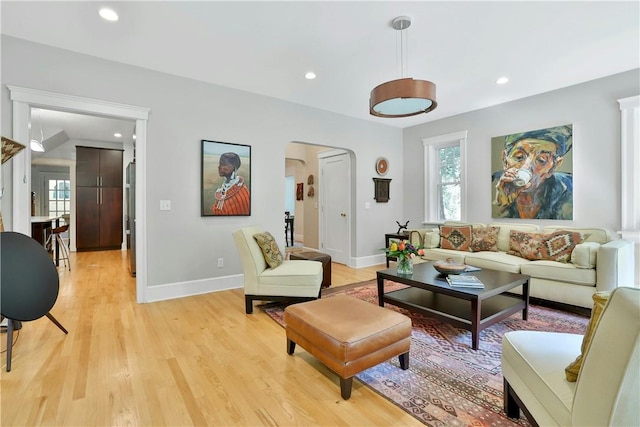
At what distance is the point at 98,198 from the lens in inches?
271

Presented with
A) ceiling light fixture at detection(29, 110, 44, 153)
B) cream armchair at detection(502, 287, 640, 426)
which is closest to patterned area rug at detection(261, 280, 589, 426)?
cream armchair at detection(502, 287, 640, 426)

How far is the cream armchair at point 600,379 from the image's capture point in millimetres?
828

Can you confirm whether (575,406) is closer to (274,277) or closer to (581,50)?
(274,277)

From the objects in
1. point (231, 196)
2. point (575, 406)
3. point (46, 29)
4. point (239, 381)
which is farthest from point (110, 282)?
point (575, 406)

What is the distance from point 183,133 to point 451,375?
Answer: 3620mm

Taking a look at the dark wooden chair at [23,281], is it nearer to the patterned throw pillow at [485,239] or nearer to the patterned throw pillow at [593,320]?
the patterned throw pillow at [593,320]

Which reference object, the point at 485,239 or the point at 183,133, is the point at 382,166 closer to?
the point at 485,239

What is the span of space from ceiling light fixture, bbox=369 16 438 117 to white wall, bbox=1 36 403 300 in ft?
4.98

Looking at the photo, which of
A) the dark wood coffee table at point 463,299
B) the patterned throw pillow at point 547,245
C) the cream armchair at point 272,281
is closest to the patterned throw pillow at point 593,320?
the dark wood coffee table at point 463,299

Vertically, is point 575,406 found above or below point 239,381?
above

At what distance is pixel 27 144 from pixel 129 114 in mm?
915

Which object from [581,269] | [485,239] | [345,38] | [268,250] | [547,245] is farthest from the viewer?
[485,239]

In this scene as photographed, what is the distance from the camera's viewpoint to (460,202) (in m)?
5.12

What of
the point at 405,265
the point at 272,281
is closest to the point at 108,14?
the point at 272,281
